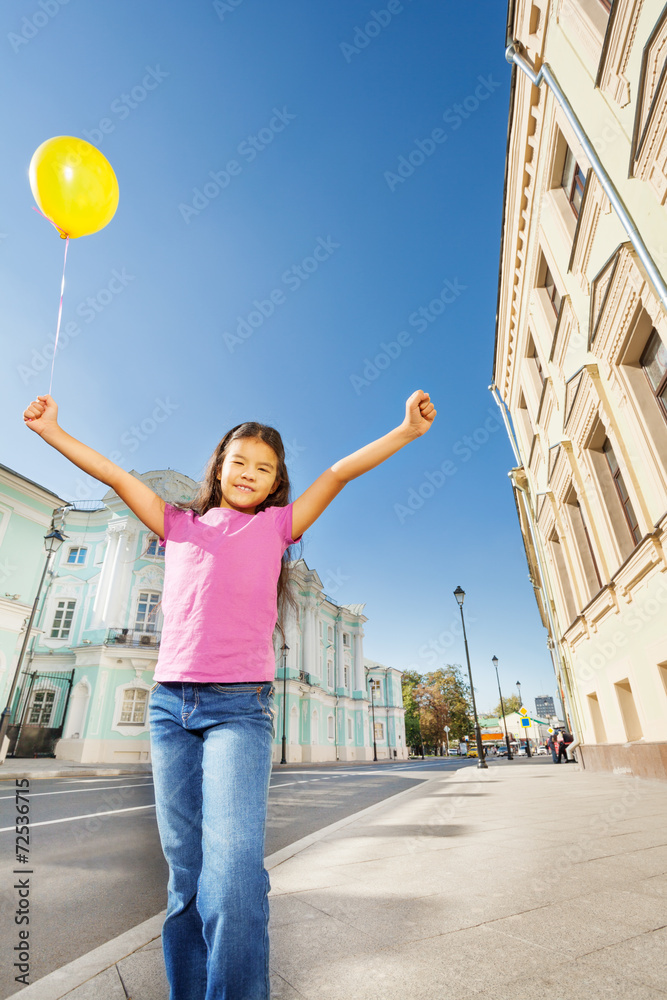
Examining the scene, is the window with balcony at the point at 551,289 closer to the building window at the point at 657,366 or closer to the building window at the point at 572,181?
the building window at the point at 572,181

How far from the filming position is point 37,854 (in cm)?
480

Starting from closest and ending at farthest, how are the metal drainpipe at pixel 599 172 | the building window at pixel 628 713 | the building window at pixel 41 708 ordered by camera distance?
the metal drainpipe at pixel 599 172 < the building window at pixel 628 713 < the building window at pixel 41 708

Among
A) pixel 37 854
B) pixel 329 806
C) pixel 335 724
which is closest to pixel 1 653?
pixel 329 806

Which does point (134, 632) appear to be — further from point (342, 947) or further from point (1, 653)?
point (342, 947)

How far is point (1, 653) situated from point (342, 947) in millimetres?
19893

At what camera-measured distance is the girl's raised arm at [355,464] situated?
200 cm

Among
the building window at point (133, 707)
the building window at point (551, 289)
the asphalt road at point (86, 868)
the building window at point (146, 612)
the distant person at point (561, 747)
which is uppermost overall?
the building window at point (551, 289)

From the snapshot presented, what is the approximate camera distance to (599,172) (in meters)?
7.29

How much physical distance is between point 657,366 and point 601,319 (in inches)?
51.5

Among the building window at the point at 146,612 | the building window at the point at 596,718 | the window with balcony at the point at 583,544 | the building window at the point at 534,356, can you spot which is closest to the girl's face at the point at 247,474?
the window with balcony at the point at 583,544

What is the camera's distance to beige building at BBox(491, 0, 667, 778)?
665cm

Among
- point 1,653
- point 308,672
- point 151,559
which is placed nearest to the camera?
point 1,653

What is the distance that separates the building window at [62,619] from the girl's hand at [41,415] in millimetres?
30458

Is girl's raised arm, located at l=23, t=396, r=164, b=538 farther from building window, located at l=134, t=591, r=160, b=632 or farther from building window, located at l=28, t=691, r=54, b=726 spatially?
building window, located at l=28, t=691, r=54, b=726
